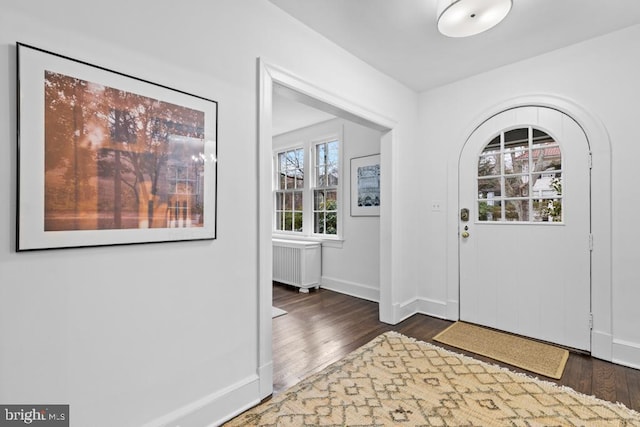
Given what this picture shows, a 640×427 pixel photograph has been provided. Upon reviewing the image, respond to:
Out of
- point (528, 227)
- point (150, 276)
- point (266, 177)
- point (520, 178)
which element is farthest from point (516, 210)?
point (150, 276)

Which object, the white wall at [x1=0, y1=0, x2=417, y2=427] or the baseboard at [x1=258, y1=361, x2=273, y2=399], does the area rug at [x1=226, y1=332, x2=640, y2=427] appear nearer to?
the baseboard at [x1=258, y1=361, x2=273, y2=399]

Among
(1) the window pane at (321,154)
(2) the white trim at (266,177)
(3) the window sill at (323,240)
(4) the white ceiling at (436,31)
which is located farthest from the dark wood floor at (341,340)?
(4) the white ceiling at (436,31)

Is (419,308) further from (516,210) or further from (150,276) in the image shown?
(150,276)

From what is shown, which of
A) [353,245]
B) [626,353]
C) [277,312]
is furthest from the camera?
[353,245]

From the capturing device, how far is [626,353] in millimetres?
2334

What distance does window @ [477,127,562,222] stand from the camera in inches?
108

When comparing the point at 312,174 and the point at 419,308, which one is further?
the point at 312,174

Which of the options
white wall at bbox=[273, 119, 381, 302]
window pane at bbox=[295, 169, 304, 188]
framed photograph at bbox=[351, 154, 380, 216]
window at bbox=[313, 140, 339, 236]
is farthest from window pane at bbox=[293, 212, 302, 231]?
framed photograph at bbox=[351, 154, 380, 216]

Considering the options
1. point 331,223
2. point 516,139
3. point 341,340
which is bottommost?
point 341,340

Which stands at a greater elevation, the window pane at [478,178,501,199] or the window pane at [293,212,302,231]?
the window pane at [478,178,501,199]

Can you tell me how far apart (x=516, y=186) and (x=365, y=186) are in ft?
5.80

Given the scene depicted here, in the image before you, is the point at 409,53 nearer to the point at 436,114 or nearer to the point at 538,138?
the point at 436,114

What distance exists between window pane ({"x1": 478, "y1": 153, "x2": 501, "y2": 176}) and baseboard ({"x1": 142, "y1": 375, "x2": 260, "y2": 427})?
9.30 feet

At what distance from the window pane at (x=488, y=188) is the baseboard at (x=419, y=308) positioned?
1.25 m
